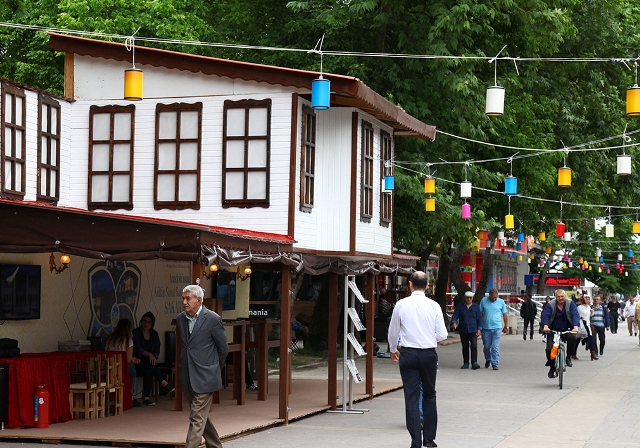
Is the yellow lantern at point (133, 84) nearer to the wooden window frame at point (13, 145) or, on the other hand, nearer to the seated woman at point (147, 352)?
the wooden window frame at point (13, 145)

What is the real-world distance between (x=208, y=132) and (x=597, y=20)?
1590 centimetres

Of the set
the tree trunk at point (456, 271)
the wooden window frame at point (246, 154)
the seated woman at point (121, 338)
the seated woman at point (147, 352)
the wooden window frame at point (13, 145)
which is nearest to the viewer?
the seated woman at point (121, 338)

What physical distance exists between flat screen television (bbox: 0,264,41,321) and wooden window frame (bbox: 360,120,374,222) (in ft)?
18.8

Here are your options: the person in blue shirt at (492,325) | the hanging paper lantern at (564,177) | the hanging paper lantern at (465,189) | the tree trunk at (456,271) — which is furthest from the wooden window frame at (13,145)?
the tree trunk at (456,271)

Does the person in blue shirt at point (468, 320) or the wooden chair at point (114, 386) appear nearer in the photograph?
the wooden chair at point (114, 386)

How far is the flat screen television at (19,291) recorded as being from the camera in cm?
1474

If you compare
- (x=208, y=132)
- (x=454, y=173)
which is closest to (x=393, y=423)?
(x=208, y=132)

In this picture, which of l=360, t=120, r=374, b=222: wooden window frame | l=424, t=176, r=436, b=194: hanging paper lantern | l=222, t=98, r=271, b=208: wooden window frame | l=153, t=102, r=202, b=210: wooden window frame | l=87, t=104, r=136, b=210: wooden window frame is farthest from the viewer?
l=424, t=176, r=436, b=194: hanging paper lantern

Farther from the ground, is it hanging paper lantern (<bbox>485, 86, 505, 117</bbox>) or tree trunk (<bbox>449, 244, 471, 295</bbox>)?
hanging paper lantern (<bbox>485, 86, 505, 117</bbox>)

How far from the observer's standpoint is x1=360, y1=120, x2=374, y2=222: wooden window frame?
59.9 feet

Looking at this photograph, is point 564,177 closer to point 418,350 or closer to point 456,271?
point 418,350

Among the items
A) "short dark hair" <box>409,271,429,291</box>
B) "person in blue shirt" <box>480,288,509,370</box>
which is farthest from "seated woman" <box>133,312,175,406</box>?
"person in blue shirt" <box>480,288,509,370</box>

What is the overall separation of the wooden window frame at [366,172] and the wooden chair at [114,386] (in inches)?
199

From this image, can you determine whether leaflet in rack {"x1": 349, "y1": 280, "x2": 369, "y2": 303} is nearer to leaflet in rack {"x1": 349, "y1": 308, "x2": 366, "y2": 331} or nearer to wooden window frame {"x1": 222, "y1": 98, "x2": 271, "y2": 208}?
leaflet in rack {"x1": 349, "y1": 308, "x2": 366, "y2": 331}
